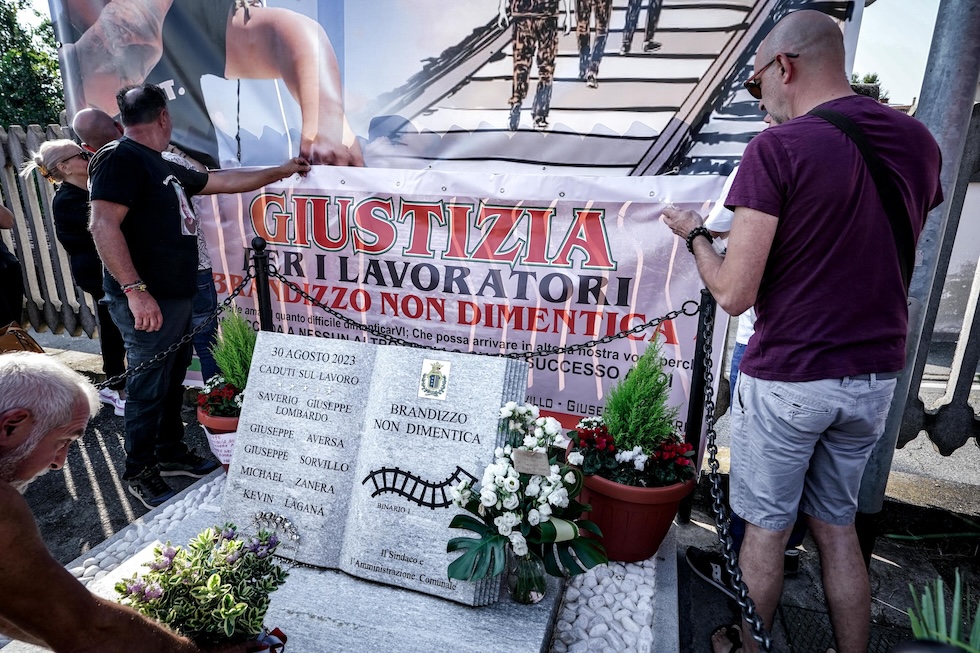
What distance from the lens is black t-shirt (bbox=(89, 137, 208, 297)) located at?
108 inches

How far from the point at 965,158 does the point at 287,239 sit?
4.09 meters

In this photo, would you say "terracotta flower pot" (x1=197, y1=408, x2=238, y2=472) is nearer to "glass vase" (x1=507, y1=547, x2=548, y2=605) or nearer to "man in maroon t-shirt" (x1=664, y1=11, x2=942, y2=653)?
"glass vase" (x1=507, y1=547, x2=548, y2=605)

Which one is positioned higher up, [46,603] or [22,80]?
[22,80]

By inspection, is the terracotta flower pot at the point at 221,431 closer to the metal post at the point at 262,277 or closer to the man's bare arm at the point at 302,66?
the metal post at the point at 262,277

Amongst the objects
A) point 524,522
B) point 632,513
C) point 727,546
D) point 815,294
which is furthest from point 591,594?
point 815,294

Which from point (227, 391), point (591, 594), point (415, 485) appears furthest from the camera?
point (227, 391)

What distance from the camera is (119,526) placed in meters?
3.01

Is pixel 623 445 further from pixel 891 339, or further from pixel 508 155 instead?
pixel 508 155

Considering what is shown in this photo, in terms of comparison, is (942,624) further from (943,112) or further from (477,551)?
(943,112)

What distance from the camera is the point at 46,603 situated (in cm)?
119

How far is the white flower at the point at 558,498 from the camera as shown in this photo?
195 centimetres

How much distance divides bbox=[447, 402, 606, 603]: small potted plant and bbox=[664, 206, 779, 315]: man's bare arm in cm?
81

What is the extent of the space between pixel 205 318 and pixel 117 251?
1.28 metres

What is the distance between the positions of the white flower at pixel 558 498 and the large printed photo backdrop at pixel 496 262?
1368 mm
